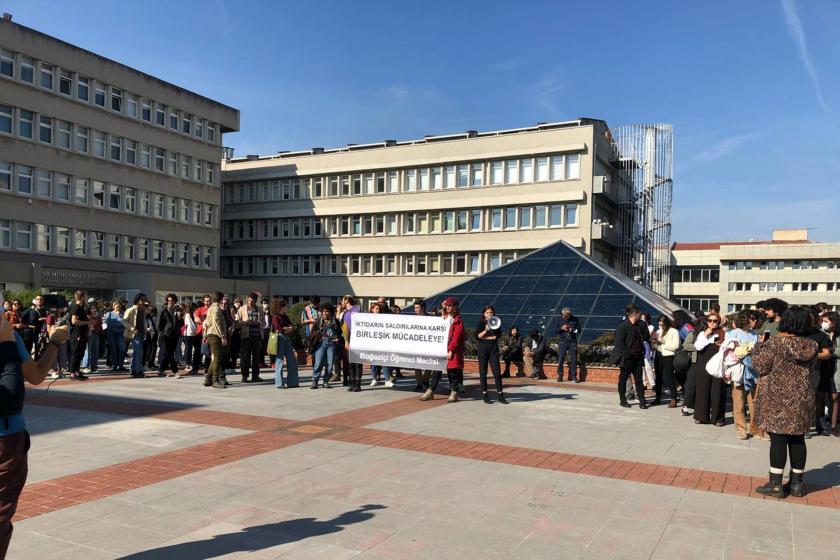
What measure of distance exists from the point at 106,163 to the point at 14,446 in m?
46.3

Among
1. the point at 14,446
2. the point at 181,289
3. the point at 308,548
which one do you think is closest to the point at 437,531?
the point at 308,548

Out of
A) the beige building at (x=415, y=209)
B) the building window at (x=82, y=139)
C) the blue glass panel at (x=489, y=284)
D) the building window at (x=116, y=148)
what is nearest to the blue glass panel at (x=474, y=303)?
the blue glass panel at (x=489, y=284)

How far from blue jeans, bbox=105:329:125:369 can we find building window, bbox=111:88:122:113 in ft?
113

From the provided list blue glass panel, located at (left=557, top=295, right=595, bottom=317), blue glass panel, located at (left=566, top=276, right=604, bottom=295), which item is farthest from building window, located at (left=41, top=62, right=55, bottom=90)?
blue glass panel, located at (left=557, top=295, right=595, bottom=317)

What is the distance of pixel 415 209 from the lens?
5550cm

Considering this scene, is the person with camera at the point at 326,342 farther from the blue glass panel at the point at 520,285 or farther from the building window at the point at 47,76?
the building window at the point at 47,76

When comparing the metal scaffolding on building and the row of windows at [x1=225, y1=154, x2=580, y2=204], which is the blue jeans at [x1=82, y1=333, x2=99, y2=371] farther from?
the metal scaffolding on building

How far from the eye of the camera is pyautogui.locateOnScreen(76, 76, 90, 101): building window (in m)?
43.0

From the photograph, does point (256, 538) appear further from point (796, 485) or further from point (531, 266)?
point (531, 266)

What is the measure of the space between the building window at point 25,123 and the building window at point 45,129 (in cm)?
48

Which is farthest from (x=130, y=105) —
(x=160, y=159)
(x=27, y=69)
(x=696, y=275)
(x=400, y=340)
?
(x=696, y=275)

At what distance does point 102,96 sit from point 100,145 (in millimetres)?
3201

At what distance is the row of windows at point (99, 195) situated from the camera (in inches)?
1566

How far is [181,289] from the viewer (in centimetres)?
4800
